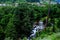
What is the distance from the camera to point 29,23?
5.84 m

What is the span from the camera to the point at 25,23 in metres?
5.75

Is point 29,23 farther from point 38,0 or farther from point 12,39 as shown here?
point 38,0

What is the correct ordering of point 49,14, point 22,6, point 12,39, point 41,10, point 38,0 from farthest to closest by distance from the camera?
1. point 38,0
2. point 41,10
3. point 49,14
4. point 22,6
5. point 12,39

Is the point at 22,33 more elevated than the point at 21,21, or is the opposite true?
the point at 21,21

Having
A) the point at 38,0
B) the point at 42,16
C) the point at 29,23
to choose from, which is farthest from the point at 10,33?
the point at 38,0

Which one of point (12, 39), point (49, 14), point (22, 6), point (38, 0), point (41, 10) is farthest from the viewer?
point (38, 0)

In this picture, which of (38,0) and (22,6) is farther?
(38,0)

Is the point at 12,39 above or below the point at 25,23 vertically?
below

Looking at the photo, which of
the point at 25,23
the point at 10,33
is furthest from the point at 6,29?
the point at 25,23

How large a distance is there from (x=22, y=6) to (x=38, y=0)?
25.4 feet

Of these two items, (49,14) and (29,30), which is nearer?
(29,30)

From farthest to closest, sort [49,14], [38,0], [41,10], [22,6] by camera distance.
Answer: [38,0], [41,10], [49,14], [22,6]

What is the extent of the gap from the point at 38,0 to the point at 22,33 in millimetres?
8291

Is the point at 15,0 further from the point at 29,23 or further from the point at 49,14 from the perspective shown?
the point at 29,23
